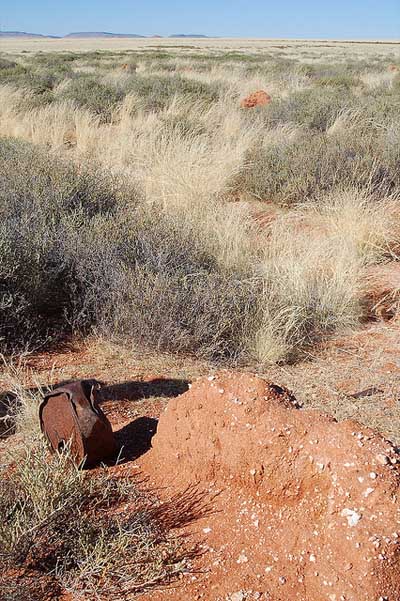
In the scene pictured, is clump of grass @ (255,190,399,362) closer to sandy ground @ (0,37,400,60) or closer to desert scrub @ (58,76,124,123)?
Result: desert scrub @ (58,76,124,123)

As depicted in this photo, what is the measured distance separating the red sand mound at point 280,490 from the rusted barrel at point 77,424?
0.25 meters

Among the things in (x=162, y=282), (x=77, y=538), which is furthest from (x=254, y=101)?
(x=77, y=538)

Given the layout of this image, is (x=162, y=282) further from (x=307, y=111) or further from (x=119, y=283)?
(x=307, y=111)

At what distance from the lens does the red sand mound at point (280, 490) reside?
1.92 m

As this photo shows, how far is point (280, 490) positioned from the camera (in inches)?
89.7

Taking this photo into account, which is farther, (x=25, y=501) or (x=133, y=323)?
(x=133, y=323)

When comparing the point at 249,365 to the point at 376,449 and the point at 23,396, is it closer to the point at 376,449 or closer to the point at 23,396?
the point at 23,396

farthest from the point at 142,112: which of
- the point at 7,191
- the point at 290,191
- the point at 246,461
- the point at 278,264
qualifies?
the point at 246,461

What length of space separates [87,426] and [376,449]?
124cm

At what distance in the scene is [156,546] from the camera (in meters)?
2.15

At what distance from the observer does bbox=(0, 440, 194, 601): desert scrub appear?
A: 2025mm

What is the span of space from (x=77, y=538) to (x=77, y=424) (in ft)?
1.93

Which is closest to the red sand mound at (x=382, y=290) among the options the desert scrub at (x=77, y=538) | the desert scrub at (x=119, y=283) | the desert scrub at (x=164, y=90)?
the desert scrub at (x=119, y=283)

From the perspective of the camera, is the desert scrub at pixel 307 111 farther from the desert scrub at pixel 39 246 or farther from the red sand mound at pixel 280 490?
the red sand mound at pixel 280 490
